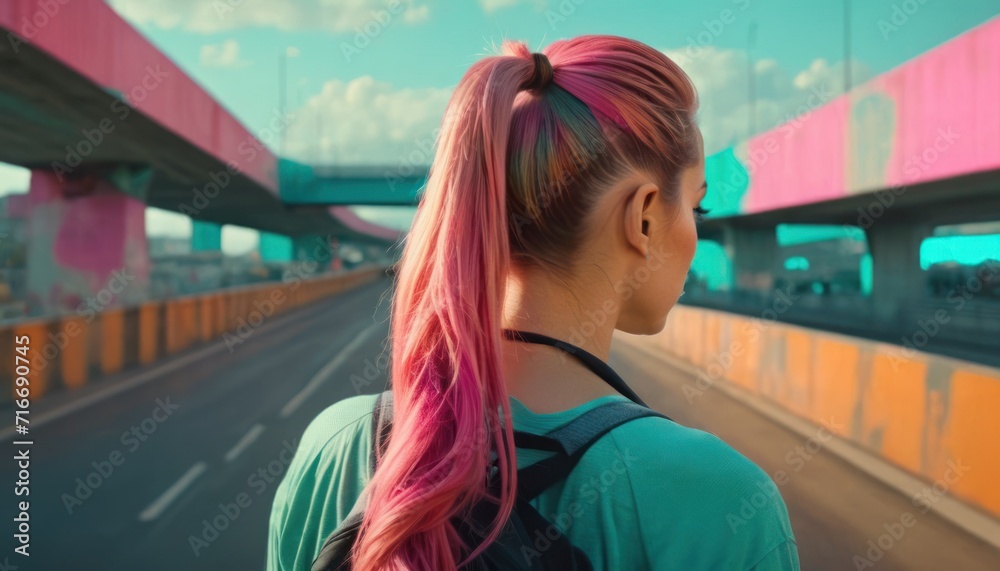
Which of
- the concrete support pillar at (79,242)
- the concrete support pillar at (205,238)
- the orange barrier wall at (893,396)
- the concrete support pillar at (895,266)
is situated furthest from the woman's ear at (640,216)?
the concrete support pillar at (205,238)

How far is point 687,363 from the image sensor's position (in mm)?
14266

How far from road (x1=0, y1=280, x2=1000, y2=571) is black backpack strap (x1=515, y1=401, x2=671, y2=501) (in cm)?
95

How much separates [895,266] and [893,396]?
23.0 m

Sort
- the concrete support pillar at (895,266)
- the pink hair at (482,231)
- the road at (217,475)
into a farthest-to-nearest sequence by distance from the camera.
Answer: the concrete support pillar at (895,266) < the road at (217,475) < the pink hair at (482,231)

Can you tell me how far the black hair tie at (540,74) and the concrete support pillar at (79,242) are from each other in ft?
63.8

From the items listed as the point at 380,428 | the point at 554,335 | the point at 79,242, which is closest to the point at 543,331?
the point at 554,335

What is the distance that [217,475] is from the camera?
6453 millimetres

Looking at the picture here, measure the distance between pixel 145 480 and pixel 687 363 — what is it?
10294mm

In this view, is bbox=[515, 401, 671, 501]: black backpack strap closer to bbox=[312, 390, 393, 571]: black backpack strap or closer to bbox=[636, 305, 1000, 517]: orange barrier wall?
bbox=[312, 390, 393, 571]: black backpack strap

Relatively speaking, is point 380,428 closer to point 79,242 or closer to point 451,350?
point 451,350

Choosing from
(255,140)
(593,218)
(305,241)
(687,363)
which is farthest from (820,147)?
(305,241)

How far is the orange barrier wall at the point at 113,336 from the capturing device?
9.71m

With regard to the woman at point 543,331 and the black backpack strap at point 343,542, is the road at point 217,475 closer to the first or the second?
the woman at point 543,331

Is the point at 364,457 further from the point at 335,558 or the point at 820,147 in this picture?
the point at 820,147
